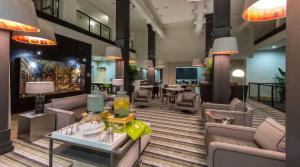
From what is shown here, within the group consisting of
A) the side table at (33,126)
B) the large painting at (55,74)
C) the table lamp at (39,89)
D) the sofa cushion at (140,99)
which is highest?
the large painting at (55,74)

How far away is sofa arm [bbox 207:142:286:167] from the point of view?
5.23 ft

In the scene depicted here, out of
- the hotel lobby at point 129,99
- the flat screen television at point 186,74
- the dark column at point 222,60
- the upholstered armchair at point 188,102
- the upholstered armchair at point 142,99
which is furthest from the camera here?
the flat screen television at point 186,74

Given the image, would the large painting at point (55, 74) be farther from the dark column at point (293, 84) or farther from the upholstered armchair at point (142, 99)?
the dark column at point (293, 84)

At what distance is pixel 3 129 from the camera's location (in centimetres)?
278

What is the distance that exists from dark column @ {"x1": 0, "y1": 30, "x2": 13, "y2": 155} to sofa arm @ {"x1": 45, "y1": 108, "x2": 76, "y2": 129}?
2.82 ft

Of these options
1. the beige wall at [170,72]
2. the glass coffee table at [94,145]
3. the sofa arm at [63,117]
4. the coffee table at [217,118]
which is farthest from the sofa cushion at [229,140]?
the beige wall at [170,72]

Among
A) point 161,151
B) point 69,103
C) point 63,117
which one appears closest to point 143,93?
point 69,103

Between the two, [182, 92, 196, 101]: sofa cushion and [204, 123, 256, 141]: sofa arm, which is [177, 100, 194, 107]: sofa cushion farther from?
[204, 123, 256, 141]: sofa arm

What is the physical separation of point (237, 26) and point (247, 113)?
10219mm

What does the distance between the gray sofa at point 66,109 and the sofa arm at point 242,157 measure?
285 cm

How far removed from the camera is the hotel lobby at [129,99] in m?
1.75

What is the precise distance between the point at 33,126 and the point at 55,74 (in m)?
4.37

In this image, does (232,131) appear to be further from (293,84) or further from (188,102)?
(188,102)

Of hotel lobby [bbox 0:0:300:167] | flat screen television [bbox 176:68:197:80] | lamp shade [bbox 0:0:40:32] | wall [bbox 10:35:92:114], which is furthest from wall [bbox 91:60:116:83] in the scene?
lamp shade [bbox 0:0:40:32]
